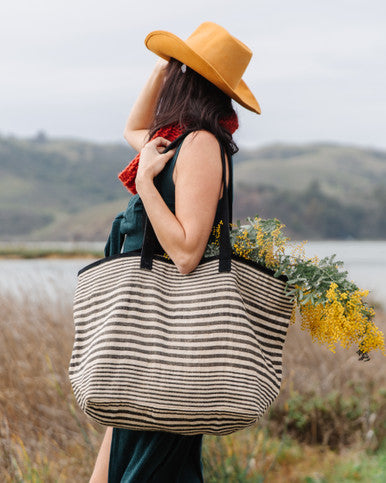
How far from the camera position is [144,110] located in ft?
6.46

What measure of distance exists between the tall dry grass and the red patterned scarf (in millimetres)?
1662

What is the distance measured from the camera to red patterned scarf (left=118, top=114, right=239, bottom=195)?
1663mm

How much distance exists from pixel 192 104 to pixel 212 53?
0.15 m

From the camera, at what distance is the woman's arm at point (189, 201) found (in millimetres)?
1502

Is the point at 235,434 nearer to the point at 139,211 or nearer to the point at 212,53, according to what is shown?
the point at 139,211

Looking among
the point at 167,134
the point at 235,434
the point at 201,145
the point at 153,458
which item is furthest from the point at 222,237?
the point at 235,434

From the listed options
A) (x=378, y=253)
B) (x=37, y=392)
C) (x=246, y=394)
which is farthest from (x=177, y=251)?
(x=378, y=253)

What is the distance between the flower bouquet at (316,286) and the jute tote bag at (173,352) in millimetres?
103

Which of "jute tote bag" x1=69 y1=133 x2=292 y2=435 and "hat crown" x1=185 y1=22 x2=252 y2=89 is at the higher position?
"hat crown" x1=185 y1=22 x2=252 y2=89

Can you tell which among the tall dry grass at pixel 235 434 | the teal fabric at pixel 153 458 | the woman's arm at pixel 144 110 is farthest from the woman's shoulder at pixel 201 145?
the tall dry grass at pixel 235 434

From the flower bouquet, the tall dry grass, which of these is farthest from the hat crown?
the tall dry grass

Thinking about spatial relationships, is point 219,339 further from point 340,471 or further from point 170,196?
point 340,471

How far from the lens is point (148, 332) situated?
1.41 metres

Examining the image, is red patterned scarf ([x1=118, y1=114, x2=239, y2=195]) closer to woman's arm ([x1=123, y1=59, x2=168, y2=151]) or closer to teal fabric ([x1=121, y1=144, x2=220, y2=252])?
teal fabric ([x1=121, y1=144, x2=220, y2=252])
